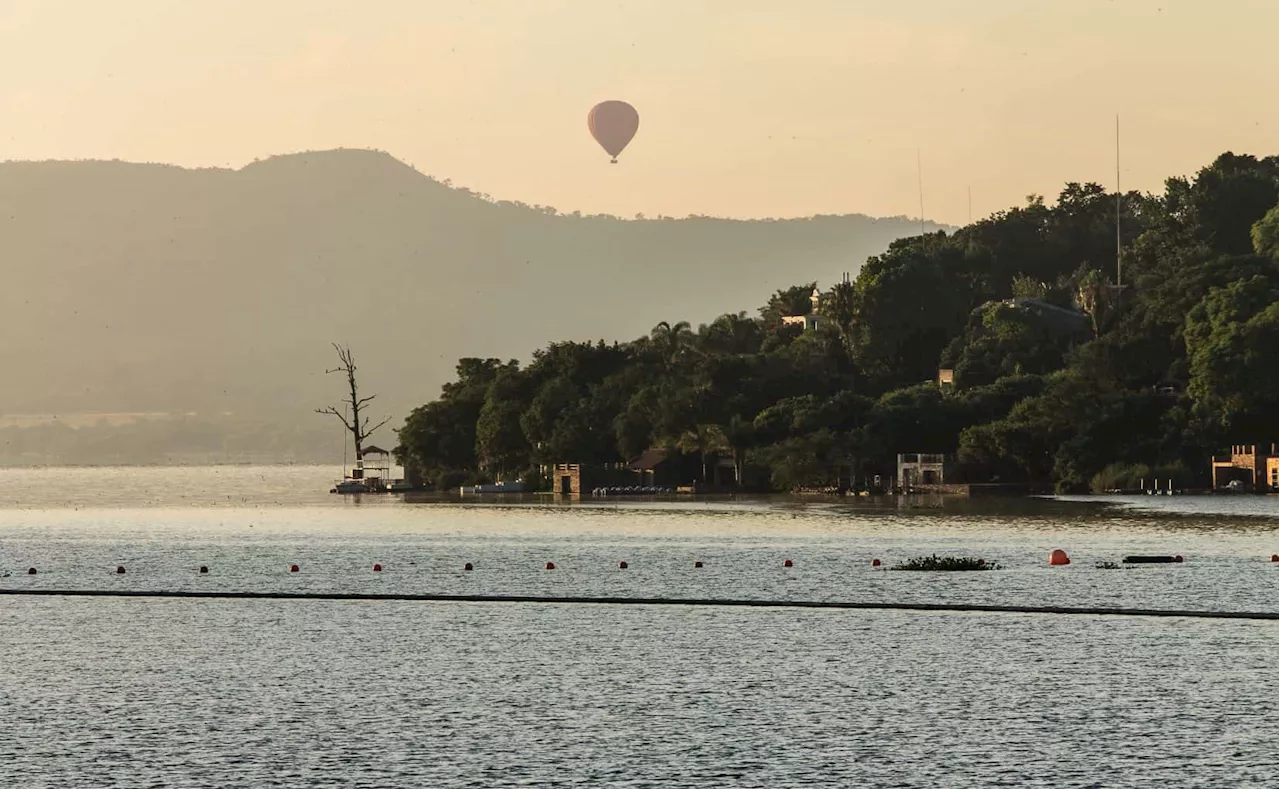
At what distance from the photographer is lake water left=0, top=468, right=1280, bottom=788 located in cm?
2527

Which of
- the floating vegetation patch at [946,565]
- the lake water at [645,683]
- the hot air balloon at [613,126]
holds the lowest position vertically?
the lake water at [645,683]

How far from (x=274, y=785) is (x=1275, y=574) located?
50577 millimetres

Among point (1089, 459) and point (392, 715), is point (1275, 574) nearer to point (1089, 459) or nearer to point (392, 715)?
point (392, 715)

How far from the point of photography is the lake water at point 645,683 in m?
25.3

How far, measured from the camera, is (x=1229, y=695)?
1232 inches

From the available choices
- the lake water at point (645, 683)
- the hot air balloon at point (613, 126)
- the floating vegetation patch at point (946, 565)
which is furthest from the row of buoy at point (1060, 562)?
the hot air balloon at point (613, 126)

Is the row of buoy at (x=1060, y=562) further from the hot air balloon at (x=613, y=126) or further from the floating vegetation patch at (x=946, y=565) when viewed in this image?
Result: the hot air balloon at (x=613, y=126)

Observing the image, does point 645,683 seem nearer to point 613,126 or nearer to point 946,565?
point 946,565

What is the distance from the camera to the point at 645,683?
33.9 metres

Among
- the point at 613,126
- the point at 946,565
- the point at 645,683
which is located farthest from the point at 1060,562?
the point at 613,126

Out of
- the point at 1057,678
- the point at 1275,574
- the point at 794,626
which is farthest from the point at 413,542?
the point at 1057,678

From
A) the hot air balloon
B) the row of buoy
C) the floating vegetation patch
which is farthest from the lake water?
the hot air balloon

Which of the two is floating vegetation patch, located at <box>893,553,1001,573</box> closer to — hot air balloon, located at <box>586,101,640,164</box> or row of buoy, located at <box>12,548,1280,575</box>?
row of buoy, located at <box>12,548,1280,575</box>

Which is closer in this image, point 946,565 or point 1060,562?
point 946,565
